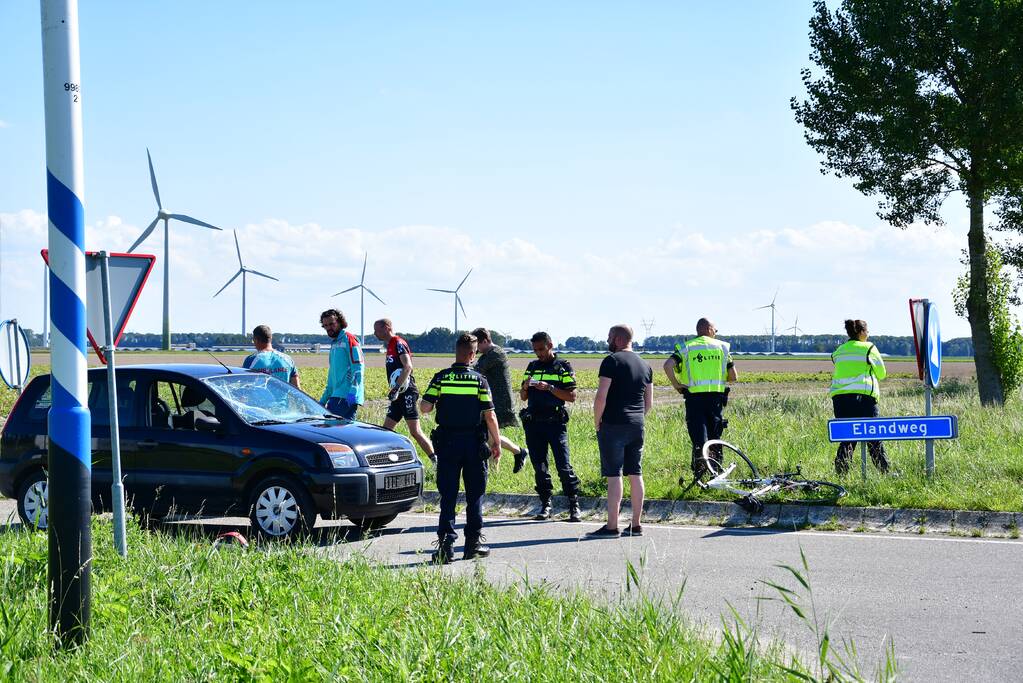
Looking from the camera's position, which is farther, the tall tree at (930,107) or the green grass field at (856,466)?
the tall tree at (930,107)

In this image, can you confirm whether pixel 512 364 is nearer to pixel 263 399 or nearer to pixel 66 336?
pixel 263 399

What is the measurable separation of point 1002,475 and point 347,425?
6675mm

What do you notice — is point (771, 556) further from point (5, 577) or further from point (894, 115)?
point (894, 115)

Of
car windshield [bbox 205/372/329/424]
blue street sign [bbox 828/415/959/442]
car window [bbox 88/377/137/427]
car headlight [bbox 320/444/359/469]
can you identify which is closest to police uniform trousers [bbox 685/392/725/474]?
blue street sign [bbox 828/415/959/442]

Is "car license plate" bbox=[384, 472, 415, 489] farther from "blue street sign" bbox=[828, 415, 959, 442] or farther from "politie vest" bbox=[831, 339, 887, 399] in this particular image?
"politie vest" bbox=[831, 339, 887, 399]

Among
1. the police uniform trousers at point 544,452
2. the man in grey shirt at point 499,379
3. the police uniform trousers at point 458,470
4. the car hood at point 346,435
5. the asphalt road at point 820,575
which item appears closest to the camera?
the asphalt road at point 820,575

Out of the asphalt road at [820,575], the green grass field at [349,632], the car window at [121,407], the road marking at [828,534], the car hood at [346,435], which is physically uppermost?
the car window at [121,407]

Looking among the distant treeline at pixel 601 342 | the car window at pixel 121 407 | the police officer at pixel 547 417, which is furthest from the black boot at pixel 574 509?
the distant treeline at pixel 601 342

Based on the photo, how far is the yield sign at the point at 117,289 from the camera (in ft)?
27.7

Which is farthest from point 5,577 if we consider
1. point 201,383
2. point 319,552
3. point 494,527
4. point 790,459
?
point 790,459

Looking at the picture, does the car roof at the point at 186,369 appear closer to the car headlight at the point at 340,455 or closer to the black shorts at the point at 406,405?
the car headlight at the point at 340,455

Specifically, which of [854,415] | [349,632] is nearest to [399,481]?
[349,632]

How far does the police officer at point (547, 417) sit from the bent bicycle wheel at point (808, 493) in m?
2.08

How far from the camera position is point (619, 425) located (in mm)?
10055
